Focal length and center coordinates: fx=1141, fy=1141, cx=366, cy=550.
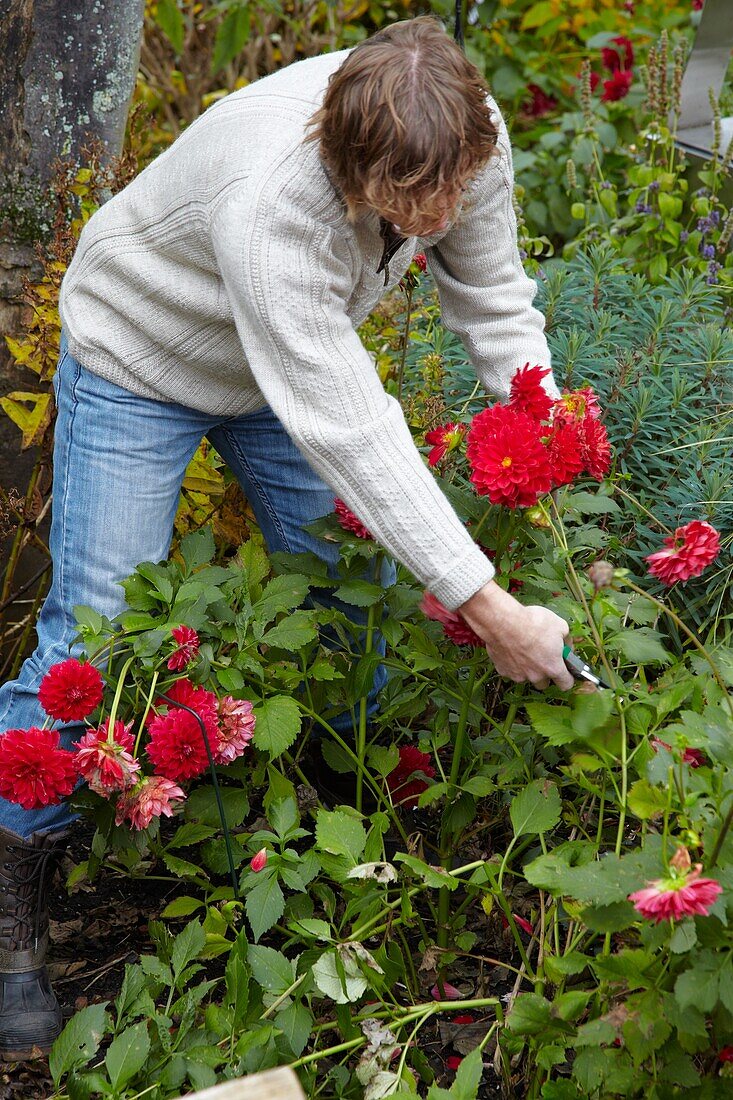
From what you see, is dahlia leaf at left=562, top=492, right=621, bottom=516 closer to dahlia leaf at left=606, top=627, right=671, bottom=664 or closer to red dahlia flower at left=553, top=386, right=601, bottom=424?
red dahlia flower at left=553, top=386, right=601, bottom=424

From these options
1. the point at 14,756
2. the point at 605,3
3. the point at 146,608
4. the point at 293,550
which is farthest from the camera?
the point at 605,3

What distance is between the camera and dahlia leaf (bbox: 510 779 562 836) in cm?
163

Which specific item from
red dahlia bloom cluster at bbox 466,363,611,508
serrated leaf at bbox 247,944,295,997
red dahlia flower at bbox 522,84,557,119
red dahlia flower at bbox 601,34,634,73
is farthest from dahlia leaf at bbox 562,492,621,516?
red dahlia flower at bbox 522,84,557,119

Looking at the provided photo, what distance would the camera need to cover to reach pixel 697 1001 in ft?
3.90

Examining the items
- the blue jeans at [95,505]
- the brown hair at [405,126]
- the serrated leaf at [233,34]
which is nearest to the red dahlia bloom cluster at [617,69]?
the serrated leaf at [233,34]

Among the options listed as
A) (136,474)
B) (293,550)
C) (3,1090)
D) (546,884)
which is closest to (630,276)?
(293,550)

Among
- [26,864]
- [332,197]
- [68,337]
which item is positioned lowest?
[26,864]

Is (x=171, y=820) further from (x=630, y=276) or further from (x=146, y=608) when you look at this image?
(x=630, y=276)

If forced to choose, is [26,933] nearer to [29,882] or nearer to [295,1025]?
[29,882]

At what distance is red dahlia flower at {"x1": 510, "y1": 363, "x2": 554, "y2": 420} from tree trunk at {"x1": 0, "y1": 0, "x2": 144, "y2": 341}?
4.88 ft

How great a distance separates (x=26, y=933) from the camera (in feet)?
6.45

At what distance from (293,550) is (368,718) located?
370 millimetres

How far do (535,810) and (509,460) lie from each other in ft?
1.75

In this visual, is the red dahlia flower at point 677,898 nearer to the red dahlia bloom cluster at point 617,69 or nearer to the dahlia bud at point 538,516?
the dahlia bud at point 538,516
